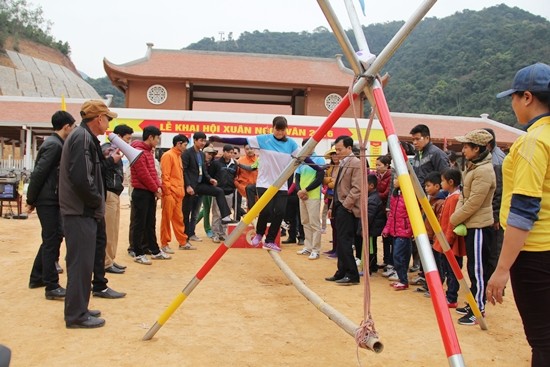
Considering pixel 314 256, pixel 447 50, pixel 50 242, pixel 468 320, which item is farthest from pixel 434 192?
pixel 447 50

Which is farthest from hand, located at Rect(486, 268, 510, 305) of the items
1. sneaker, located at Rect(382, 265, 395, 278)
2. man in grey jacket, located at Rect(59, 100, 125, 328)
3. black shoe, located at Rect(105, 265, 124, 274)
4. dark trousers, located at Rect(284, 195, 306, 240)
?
dark trousers, located at Rect(284, 195, 306, 240)

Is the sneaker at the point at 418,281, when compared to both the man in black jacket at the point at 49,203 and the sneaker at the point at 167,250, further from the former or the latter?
the man in black jacket at the point at 49,203

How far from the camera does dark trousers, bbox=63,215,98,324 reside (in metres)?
3.97

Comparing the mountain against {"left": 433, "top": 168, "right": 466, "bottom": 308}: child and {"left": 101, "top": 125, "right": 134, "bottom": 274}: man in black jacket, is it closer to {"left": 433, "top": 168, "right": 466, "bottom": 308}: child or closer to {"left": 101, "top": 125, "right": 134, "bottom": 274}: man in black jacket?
{"left": 433, "top": 168, "right": 466, "bottom": 308}: child

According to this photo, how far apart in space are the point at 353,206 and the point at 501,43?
1993 inches

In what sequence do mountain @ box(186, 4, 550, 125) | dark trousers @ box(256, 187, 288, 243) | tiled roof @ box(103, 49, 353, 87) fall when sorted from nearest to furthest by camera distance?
dark trousers @ box(256, 187, 288, 243), tiled roof @ box(103, 49, 353, 87), mountain @ box(186, 4, 550, 125)

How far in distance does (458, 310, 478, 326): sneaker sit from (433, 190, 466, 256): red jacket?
68cm

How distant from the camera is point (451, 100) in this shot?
4359cm

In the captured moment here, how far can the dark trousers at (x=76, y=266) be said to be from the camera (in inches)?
156

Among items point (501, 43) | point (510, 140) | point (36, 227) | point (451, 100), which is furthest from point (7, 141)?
point (501, 43)

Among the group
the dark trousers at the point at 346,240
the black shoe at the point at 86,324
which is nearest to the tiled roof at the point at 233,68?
the dark trousers at the point at 346,240

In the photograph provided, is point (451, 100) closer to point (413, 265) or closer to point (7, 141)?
point (7, 141)

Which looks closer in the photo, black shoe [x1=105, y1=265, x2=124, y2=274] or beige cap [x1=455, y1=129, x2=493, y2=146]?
beige cap [x1=455, y1=129, x2=493, y2=146]

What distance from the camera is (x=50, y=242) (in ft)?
15.8
